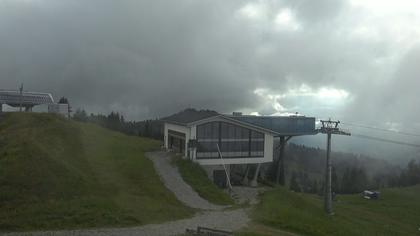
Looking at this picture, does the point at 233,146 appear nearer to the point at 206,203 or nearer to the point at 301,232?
the point at 206,203

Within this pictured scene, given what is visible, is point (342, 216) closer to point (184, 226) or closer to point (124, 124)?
point (184, 226)

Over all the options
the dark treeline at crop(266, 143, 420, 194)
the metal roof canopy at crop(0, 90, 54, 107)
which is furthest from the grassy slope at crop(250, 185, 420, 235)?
the dark treeline at crop(266, 143, 420, 194)

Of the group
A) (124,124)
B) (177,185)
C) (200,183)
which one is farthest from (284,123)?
(124,124)

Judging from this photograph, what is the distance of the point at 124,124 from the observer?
335ft

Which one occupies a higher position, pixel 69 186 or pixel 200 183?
pixel 69 186

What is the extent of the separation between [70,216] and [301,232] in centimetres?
1441

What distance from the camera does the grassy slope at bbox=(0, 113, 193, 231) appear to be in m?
23.5

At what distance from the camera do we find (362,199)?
67562 mm

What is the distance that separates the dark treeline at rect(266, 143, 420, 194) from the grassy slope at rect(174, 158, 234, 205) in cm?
6952

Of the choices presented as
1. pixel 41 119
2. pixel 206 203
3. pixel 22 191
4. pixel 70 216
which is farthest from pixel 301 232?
pixel 41 119

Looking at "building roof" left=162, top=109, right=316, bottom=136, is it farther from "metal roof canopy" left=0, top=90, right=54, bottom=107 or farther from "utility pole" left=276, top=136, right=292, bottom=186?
"metal roof canopy" left=0, top=90, right=54, bottom=107

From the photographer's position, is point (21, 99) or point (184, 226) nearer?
point (184, 226)

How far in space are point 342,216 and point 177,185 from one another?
1925cm

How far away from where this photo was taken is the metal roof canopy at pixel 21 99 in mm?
53575
